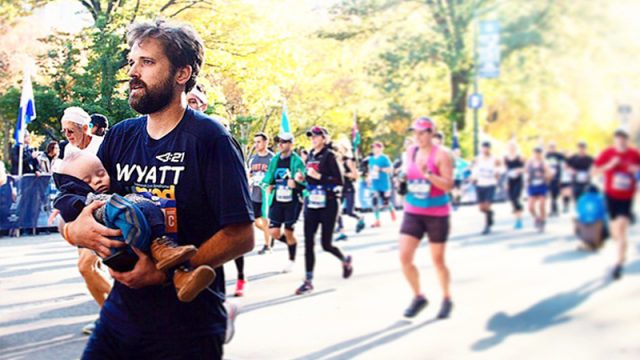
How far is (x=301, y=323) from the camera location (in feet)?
13.1

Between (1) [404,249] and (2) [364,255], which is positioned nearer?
(1) [404,249]

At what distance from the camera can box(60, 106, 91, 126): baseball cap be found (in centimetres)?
305

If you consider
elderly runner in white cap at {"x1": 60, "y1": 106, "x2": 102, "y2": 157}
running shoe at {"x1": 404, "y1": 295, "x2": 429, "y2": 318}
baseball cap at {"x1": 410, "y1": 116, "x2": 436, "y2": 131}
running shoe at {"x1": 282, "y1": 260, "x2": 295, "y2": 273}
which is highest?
elderly runner in white cap at {"x1": 60, "y1": 106, "x2": 102, "y2": 157}

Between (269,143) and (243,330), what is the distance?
1145mm

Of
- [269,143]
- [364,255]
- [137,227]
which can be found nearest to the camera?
[137,227]

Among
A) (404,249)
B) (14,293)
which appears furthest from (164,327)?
(14,293)

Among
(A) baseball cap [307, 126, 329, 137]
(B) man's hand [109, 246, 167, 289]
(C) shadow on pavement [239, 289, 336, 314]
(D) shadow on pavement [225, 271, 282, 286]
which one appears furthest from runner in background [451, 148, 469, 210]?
(D) shadow on pavement [225, 271, 282, 286]

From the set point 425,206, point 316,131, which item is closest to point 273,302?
point 316,131

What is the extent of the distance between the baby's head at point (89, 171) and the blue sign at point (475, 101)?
107cm

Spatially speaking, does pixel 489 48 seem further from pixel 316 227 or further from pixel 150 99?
pixel 316 227

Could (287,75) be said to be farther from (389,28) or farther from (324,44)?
(389,28)

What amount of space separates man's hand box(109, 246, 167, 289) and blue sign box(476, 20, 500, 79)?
96 centimetres

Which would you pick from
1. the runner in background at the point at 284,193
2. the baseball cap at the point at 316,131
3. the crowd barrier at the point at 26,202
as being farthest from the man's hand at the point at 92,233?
the runner in background at the point at 284,193

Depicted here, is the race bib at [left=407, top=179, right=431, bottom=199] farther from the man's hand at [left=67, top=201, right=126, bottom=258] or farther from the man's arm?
the man's hand at [left=67, top=201, right=126, bottom=258]
